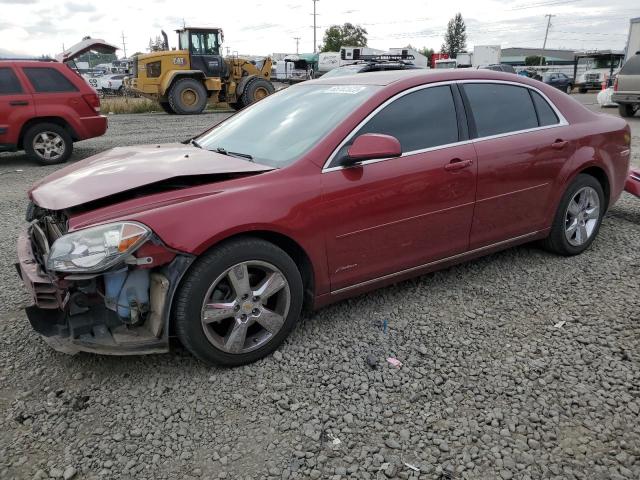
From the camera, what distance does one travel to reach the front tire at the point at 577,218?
171 inches

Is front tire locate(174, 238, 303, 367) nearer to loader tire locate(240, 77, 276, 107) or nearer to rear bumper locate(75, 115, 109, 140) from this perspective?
rear bumper locate(75, 115, 109, 140)

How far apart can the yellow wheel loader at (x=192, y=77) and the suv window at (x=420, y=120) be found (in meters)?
16.0

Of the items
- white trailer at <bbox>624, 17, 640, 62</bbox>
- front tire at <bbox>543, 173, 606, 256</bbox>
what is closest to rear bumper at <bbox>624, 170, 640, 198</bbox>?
front tire at <bbox>543, 173, 606, 256</bbox>

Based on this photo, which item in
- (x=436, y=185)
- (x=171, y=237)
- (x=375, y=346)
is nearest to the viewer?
(x=171, y=237)

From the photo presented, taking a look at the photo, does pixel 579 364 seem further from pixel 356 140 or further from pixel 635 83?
pixel 635 83

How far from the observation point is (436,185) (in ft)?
11.4

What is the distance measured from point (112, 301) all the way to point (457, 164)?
234cm

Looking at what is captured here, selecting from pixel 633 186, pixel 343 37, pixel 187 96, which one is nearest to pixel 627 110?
pixel 633 186

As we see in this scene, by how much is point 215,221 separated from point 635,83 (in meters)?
16.2

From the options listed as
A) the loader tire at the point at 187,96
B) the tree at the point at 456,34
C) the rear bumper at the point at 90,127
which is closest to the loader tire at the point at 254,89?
the loader tire at the point at 187,96

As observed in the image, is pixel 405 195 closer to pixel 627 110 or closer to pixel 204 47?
pixel 627 110

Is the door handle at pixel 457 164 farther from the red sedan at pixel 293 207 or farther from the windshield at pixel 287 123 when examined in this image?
the windshield at pixel 287 123

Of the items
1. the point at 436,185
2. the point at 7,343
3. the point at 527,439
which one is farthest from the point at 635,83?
the point at 7,343

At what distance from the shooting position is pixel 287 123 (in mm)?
3576
